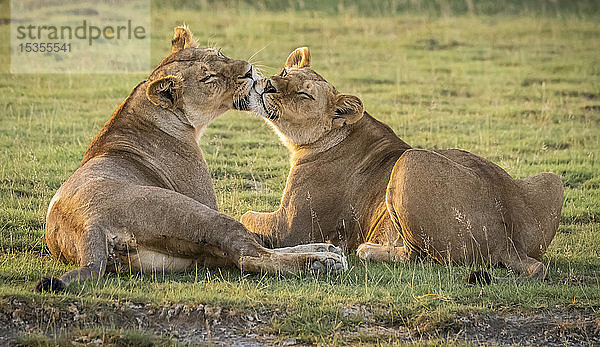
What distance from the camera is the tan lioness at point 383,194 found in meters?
6.86

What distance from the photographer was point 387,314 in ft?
19.6

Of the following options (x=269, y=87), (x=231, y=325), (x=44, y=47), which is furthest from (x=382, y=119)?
(x=231, y=325)

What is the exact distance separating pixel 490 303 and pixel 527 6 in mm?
18003

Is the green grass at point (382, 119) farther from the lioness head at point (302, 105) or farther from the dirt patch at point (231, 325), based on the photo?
the lioness head at point (302, 105)

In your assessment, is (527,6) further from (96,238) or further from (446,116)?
(96,238)

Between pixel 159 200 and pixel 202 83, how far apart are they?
1560 mm

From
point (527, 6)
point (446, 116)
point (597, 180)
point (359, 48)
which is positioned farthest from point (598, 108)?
point (527, 6)

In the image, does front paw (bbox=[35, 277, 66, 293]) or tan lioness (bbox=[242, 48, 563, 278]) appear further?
tan lioness (bbox=[242, 48, 563, 278])

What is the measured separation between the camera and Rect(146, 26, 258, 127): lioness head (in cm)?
755

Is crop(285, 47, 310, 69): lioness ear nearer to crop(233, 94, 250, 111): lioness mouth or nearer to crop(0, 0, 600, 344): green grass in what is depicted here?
crop(233, 94, 250, 111): lioness mouth

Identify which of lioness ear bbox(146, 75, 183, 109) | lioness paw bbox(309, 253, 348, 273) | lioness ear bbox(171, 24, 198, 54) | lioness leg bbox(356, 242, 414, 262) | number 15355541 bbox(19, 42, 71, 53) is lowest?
lioness leg bbox(356, 242, 414, 262)

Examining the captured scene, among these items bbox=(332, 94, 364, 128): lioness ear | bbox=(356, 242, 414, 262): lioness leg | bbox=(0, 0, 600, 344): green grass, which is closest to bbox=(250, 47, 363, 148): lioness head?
bbox=(332, 94, 364, 128): lioness ear

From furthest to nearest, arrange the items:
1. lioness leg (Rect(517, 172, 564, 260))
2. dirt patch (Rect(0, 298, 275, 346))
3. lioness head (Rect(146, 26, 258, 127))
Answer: lioness head (Rect(146, 26, 258, 127)) < lioness leg (Rect(517, 172, 564, 260)) < dirt patch (Rect(0, 298, 275, 346))

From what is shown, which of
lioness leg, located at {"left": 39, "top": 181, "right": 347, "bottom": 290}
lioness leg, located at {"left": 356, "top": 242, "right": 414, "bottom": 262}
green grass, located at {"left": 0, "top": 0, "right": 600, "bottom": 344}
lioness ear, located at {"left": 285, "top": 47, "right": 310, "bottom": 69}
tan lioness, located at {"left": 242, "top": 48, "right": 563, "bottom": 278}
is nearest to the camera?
green grass, located at {"left": 0, "top": 0, "right": 600, "bottom": 344}
